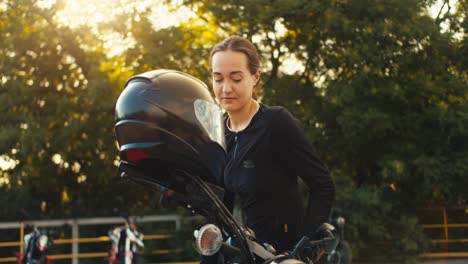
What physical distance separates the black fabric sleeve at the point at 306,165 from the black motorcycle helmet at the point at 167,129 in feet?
1.59

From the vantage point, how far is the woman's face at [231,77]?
2.77 meters

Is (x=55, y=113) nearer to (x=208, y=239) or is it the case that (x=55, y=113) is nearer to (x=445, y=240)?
(x=445, y=240)

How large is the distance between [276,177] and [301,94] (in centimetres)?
1805

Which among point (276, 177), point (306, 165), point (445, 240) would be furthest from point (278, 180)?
point (445, 240)

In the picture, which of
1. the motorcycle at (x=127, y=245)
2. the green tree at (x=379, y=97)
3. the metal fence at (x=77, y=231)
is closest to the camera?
the motorcycle at (x=127, y=245)

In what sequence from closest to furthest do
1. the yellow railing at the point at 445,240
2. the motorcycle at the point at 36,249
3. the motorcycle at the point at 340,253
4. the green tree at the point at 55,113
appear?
1. the motorcycle at the point at 340,253
2. the motorcycle at the point at 36,249
3. the yellow railing at the point at 445,240
4. the green tree at the point at 55,113

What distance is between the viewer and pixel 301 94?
2092 cm

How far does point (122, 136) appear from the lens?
2.44 metres

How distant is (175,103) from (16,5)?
64.2 ft

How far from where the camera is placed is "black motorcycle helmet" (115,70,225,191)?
2383 millimetres

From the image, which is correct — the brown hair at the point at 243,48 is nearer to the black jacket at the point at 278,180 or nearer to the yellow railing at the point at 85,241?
the black jacket at the point at 278,180

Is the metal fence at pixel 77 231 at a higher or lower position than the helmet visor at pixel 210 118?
higher

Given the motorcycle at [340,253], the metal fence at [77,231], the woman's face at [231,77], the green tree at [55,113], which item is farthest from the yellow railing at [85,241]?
the woman's face at [231,77]

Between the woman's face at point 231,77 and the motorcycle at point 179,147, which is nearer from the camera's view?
the motorcycle at point 179,147
